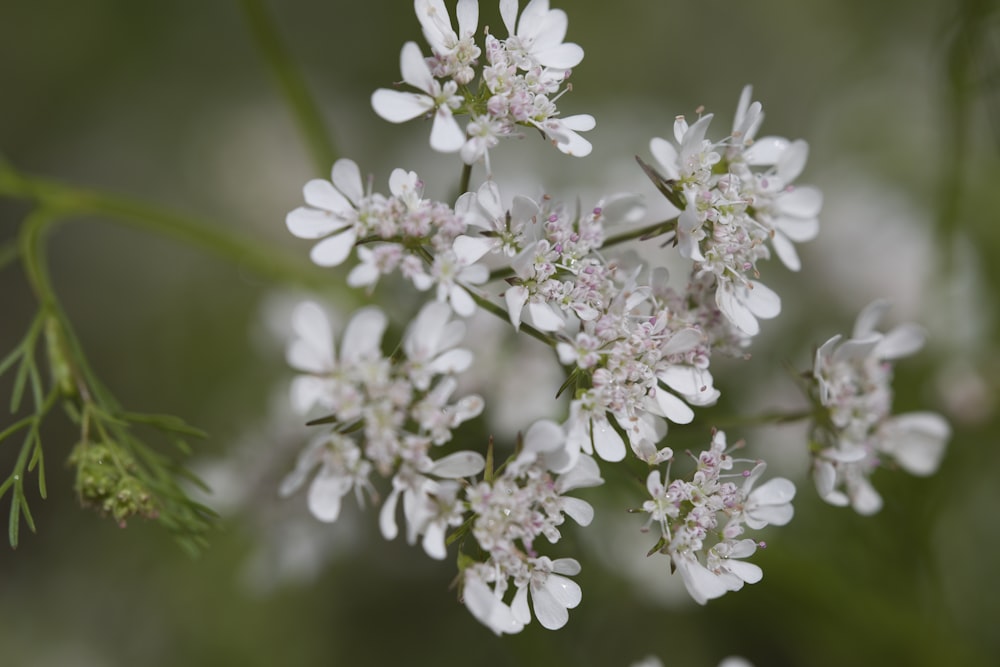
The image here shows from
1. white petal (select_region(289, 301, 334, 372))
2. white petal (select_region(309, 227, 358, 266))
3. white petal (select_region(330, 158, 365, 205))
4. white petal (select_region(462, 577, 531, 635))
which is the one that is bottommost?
white petal (select_region(462, 577, 531, 635))

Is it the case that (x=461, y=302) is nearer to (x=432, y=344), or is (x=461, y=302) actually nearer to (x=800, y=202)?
(x=432, y=344)

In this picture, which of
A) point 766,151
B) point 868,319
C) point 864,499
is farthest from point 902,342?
point 766,151

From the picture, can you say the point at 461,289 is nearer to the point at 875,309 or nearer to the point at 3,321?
the point at 875,309

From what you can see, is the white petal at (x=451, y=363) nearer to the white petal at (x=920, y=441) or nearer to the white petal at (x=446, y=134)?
the white petal at (x=446, y=134)

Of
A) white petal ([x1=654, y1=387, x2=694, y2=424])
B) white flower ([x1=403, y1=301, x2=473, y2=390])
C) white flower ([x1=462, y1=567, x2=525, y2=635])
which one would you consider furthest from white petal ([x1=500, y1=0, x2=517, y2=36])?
white flower ([x1=462, y1=567, x2=525, y2=635])

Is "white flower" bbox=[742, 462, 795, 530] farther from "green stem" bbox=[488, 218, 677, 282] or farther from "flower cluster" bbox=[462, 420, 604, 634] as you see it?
"green stem" bbox=[488, 218, 677, 282]

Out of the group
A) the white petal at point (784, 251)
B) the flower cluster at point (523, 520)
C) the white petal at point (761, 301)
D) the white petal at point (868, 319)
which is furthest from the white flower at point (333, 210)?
the white petal at point (868, 319)

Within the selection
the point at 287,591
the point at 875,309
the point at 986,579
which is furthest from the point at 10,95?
the point at 986,579
